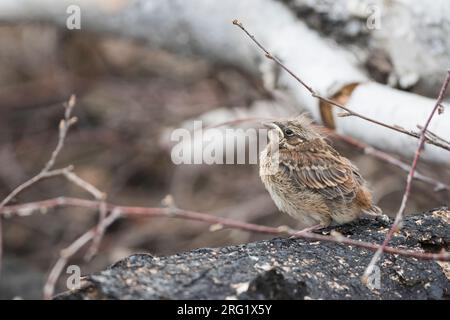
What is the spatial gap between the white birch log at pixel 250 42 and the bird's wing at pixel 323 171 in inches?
30.2

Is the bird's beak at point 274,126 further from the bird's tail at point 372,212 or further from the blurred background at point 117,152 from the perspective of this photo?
the blurred background at point 117,152

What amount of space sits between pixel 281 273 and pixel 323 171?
1512 mm

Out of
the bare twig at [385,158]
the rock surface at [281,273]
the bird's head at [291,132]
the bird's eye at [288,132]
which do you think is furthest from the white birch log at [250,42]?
the rock surface at [281,273]

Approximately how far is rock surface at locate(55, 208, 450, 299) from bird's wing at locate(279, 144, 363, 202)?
0.54 metres

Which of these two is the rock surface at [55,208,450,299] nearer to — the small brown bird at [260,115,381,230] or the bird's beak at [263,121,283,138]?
the small brown bird at [260,115,381,230]

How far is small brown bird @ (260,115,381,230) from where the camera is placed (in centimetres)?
423

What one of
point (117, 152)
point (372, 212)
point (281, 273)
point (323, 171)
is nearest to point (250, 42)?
point (323, 171)

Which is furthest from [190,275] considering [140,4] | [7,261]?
[7,261]

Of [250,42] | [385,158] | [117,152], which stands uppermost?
[250,42]

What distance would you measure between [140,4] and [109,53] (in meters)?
3.25

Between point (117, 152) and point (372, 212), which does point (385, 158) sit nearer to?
point (372, 212)

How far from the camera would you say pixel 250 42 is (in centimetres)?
597

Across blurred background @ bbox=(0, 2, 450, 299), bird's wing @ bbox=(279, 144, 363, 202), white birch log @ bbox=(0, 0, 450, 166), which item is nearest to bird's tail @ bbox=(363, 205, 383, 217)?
bird's wing @ bbox=(279, 144, 363, 202)

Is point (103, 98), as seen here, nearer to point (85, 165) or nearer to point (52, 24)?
point (85, 165)
